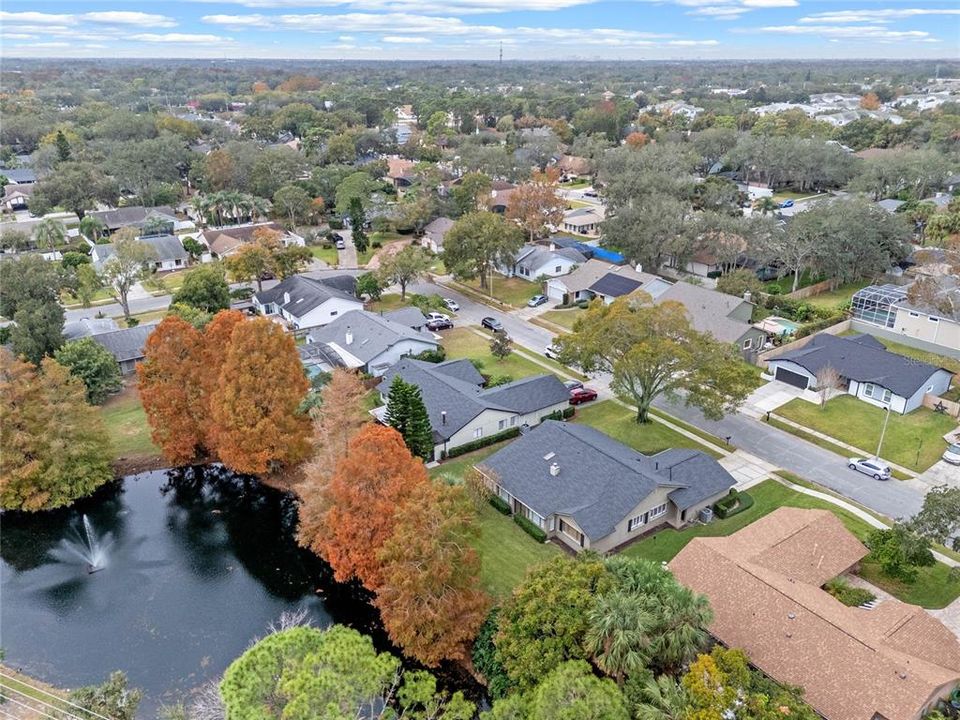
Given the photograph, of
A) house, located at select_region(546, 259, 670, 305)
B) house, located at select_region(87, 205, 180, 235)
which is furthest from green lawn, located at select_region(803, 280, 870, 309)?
house, located at select_region(87, 205, 180, 235)

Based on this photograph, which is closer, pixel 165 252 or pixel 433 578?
pixel 433 578

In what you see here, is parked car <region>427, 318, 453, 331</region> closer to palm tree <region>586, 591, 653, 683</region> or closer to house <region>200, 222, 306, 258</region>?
house <region>200, 222, 306, 258</region>

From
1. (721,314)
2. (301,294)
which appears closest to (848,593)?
(721,314)

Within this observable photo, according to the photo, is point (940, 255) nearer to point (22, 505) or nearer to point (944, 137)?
point (944, 137)

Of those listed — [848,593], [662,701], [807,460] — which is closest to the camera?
[662,701]

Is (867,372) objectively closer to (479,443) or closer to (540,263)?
(479,443)

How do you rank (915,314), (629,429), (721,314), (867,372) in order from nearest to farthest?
(629,429)
(867,372)
(915,314)
(721,314)
